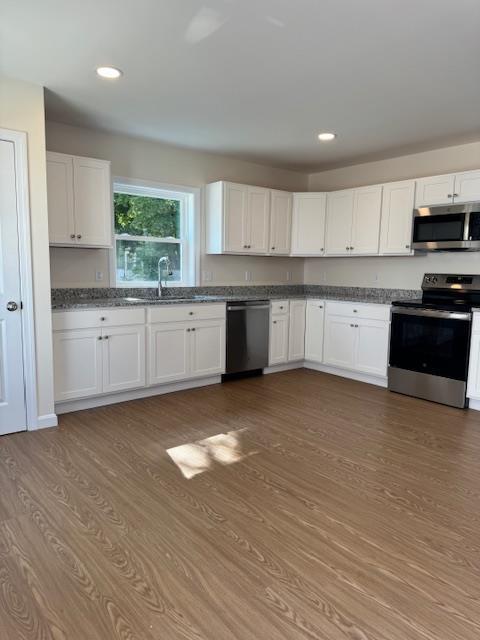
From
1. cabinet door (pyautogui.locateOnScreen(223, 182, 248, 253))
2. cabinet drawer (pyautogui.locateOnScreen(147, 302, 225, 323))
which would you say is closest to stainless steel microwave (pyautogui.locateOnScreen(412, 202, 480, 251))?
cabinet door (pyautogui.locateOnScreen(223, 182, 248, 253))

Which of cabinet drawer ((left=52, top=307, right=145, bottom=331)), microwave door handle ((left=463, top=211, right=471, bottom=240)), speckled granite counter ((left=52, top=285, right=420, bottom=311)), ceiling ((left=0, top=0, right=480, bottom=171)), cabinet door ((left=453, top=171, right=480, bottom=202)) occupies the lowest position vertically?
cabinet drawer ((left=52, top=307, right=145, bottom=331))

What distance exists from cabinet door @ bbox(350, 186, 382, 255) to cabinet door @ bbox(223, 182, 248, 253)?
4.21 feet

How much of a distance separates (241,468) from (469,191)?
3352mm

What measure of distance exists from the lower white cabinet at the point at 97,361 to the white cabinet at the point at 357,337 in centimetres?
223

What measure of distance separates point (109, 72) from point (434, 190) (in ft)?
10.5

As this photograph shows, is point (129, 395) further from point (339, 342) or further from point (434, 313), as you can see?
point (434, 313)

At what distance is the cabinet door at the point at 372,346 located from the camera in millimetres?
4555

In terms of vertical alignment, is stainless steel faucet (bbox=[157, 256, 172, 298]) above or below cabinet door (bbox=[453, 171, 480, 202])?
below

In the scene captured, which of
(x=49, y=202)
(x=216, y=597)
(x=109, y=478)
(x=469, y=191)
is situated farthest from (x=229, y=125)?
(x=216, y=597)

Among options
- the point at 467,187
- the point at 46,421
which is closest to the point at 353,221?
the point at 467,187

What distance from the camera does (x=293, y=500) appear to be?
238cm

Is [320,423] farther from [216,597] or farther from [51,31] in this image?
[51,31]

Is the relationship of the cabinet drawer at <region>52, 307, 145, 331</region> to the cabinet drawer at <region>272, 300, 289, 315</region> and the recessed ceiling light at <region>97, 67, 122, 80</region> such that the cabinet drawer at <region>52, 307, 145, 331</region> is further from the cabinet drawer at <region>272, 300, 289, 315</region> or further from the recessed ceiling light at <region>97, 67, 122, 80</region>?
the recessed ceiling light at <region>97, 67, 122, 80</region>

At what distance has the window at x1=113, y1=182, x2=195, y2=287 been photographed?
452 centimetres
